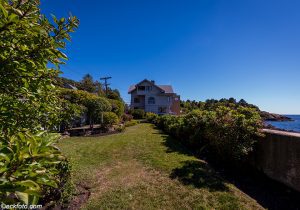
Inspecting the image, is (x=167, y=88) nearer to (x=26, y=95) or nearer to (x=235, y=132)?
(x=235, y=132)

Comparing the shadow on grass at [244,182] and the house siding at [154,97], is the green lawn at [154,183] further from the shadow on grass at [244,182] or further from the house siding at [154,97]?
the house siding at [154,97]

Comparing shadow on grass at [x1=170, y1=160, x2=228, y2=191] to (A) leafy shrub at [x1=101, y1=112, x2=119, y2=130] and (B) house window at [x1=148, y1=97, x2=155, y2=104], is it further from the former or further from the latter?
(B) house window at [x1=148, y1=97, x2=155, y2=104]

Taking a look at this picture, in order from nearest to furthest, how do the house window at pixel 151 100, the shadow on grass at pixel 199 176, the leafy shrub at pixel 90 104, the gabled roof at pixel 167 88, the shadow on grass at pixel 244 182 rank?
the shadow on grass at pixel 244 182 → the shadow on grass at pixel 199 176 → the leafy shrub at pixel 90 104 → the house window at pixel 151 100 → the gabled roof at pixel 167 88

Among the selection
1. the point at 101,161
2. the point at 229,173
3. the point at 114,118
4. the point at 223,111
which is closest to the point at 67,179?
the point at 101,161

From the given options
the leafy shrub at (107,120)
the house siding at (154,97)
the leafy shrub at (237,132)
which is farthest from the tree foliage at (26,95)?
the house siding at (154,97)

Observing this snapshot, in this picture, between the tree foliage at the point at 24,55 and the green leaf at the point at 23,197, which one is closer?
the green leaf at the point at 23,197

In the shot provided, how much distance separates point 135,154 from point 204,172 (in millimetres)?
4677

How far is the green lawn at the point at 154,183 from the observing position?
18.5 ft

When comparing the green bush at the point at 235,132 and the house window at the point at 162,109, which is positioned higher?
the house window at the point at 162,109

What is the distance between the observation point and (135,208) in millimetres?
5441

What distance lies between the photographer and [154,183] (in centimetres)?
707

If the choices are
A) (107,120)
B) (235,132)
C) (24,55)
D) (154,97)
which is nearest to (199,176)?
(235,132)

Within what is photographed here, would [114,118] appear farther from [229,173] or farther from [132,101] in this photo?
[132,101]

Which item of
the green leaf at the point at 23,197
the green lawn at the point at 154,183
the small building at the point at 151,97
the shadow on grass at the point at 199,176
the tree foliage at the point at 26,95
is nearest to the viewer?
the green leaf at the point at 23,197
